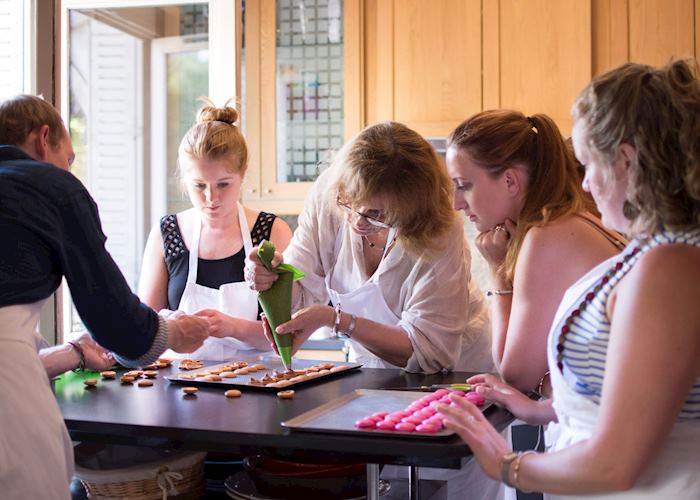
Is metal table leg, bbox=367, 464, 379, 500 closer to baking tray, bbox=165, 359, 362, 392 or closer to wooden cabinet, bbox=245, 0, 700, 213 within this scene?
baking tray, bbox=165, 359, 362, 392

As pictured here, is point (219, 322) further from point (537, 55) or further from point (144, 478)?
point (537, 55)

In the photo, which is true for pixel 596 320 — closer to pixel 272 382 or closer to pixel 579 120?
pixel 579 120

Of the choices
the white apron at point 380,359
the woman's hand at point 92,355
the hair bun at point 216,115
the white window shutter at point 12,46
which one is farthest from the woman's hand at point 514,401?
the white window shutter at point 12,46

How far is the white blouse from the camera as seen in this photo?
2.16 metres

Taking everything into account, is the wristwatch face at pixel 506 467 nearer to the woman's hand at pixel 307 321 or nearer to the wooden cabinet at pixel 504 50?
the woman's hand at pixel 307 321

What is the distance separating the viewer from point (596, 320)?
48.7 inches

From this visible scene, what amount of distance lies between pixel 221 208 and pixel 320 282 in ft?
1.39

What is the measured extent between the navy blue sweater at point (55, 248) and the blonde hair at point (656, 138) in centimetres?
90

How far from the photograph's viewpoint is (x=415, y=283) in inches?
88.5

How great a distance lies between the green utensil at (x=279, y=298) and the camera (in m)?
2.04

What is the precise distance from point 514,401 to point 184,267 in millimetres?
1329

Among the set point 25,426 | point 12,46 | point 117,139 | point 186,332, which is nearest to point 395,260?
point 186,332

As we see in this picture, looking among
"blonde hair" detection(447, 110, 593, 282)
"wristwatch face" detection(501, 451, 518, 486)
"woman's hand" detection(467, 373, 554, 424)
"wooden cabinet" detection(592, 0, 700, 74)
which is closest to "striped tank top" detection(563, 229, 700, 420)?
"wristwatch face" detection(501, 451, 518, 486)

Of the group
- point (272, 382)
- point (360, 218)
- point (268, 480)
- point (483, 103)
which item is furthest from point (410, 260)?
point (483, 103)
